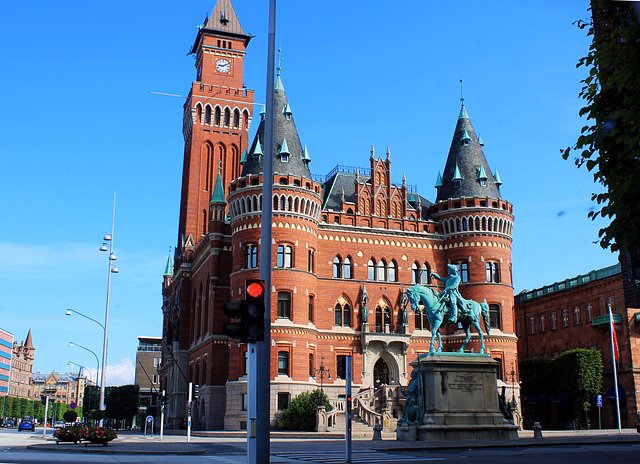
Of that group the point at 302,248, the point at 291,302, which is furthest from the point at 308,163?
the point at 291,302

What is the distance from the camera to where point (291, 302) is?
171 feet

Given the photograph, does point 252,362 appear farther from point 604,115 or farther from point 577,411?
point 577,411

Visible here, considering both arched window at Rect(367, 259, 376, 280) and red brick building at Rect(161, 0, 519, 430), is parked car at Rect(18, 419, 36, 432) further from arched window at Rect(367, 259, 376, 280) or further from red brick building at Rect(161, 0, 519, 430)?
arched window at Rect(367, 259, 376, 280)

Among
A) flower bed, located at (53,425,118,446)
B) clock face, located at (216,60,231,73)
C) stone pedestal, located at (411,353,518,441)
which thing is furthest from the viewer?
clock face, located at (216,60,231,73)

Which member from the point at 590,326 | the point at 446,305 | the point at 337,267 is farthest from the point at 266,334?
the point at 590,326

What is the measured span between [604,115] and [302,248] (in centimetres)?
4126

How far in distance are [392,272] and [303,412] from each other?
641 inches

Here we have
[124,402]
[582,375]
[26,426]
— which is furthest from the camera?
[124,402]

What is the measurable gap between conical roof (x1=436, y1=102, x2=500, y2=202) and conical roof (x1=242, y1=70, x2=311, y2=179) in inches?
527

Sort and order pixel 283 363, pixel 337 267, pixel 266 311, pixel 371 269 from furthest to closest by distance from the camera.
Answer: pixel 371 269, pixel 337 267, pixel 283 363, pixel 266 311

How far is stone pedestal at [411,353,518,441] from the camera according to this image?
29609mm

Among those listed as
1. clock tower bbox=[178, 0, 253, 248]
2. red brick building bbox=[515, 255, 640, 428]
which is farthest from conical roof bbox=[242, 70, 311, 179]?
red brick building bbox=[515, 255, 640, 428]

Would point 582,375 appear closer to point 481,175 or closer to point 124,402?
point 481,175

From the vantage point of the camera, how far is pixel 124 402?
97750mm
